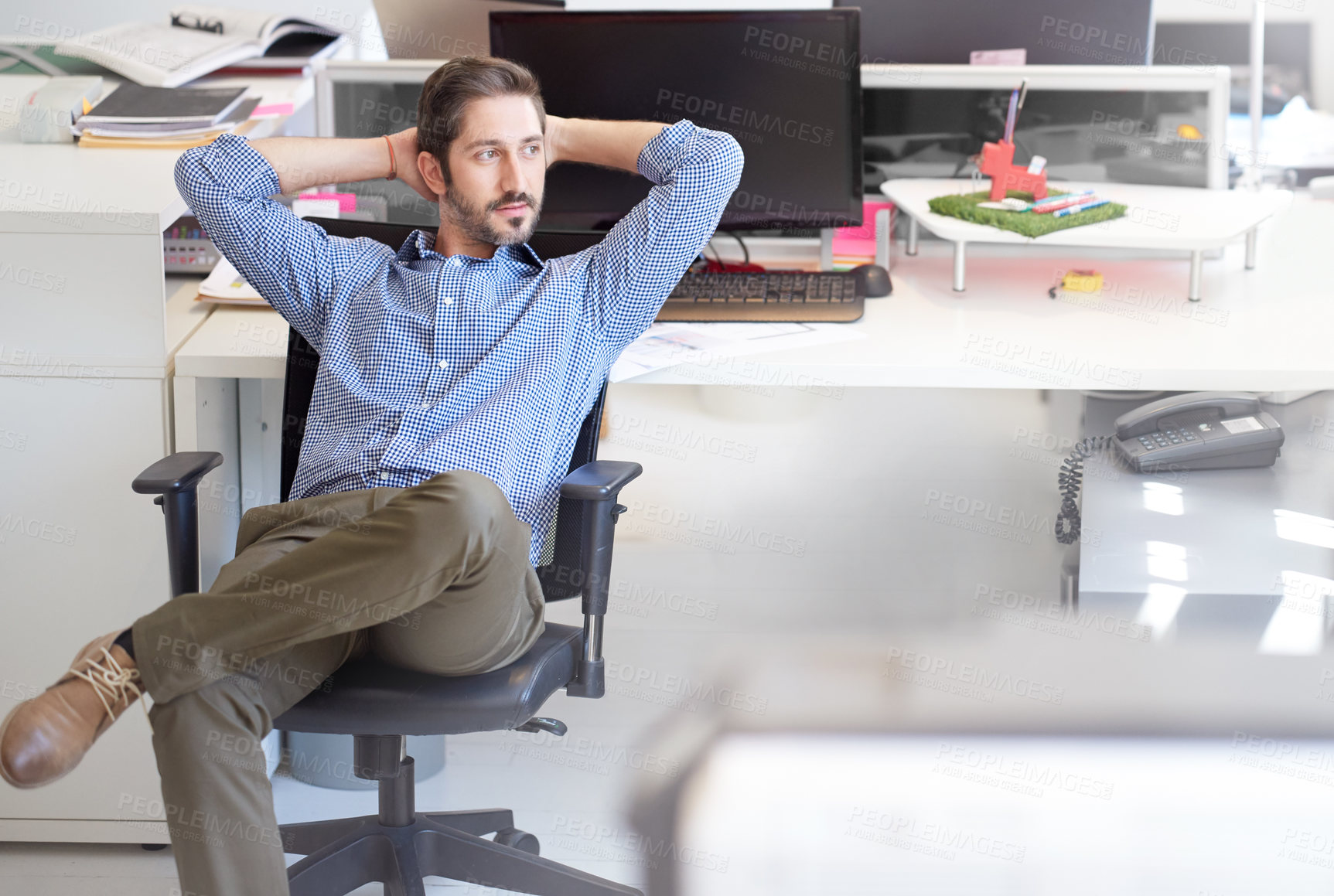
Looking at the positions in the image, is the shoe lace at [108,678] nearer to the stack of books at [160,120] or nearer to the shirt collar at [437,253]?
the shirt collar at [437,253]

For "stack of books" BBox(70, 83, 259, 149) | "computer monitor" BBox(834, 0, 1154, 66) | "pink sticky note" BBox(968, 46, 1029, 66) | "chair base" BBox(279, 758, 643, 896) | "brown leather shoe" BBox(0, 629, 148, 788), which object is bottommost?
"chair base" BBox(279, 758, 643, 896)

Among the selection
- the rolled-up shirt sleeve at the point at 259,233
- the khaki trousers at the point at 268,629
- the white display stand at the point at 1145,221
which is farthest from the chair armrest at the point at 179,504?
the white display stand at the point at 1145,221

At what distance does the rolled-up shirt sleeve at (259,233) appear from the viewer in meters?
1.70

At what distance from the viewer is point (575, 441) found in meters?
1.70

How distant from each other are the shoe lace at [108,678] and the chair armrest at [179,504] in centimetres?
24

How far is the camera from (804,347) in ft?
6.06

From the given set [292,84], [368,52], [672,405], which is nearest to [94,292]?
[292,84]

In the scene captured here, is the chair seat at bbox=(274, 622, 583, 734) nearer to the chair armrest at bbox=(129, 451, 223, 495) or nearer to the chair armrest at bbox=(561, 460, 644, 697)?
the chair armrest at bbox=(561, 460, 644, 697)

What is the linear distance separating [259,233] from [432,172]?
25 cm

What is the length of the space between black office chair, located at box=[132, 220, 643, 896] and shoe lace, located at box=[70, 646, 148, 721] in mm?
183

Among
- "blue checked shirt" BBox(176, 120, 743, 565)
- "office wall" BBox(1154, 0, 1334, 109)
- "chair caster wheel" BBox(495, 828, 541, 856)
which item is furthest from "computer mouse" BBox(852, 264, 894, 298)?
"office wall" BBox(1154, 0, 1334, 109)

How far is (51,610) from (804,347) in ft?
3.86

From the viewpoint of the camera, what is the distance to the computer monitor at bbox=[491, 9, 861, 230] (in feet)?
6.91

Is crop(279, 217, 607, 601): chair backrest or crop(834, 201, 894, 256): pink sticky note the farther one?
crop(834, 201, 894, 256): pink sticky note
